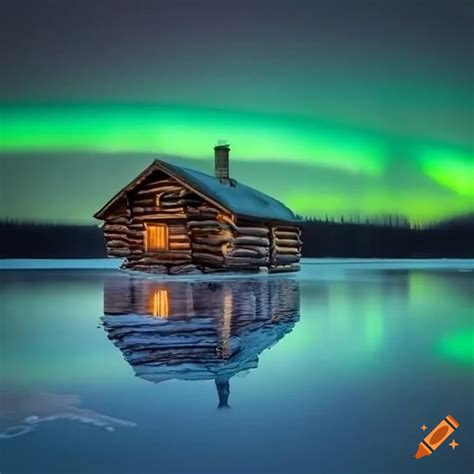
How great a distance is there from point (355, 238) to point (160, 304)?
15.1ft

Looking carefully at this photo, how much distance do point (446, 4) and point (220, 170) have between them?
18.4ft

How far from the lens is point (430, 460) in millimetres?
3004

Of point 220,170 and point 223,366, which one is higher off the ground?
point 220,170

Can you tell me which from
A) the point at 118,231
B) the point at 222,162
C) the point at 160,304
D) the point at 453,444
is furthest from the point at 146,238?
the point at 453,444

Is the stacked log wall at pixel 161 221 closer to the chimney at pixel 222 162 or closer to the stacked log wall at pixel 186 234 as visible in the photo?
the stacked log wall at pixel 186 234

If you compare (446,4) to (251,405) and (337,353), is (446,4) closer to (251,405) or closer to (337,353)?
(337,353)

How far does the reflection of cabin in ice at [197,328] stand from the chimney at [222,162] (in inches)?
127

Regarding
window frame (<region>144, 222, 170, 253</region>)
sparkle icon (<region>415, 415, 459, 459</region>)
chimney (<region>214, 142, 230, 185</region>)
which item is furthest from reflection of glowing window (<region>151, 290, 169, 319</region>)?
window frame (<region>144, 222, 170, 253</region>)

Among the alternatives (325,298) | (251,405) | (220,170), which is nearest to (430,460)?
(251,405)

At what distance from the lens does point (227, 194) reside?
11.5 m

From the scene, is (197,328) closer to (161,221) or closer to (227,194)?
(227,194)

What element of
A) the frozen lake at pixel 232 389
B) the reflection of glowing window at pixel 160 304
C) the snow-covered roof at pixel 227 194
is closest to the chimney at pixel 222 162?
the snow-covered roof at pixel 227 194

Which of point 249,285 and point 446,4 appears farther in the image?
point 249,285

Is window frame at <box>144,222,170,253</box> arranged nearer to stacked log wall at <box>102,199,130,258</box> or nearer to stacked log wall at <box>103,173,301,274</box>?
stacked log wall at <box>103,173,301,274</box>
